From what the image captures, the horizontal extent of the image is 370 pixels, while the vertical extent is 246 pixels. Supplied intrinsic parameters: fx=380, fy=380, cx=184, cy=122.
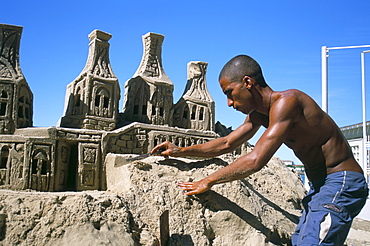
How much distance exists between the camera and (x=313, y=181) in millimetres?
2381

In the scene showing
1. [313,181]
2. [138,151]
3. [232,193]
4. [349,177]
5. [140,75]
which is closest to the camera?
[349,177]

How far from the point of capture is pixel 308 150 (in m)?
2.33

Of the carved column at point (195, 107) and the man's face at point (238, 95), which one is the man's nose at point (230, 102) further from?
the carved column at point (195, 107)

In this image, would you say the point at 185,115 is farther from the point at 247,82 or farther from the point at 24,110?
the point at 247,82

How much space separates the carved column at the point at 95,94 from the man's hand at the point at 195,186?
8.84m

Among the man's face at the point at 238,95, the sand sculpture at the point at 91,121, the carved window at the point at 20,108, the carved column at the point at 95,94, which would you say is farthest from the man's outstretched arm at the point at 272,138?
the carved window at the point at 20,108

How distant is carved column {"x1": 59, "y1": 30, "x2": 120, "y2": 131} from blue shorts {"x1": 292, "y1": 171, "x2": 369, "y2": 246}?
9.79 metres

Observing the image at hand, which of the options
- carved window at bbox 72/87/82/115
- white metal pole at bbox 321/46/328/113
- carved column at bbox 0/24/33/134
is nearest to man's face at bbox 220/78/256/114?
A: white metal pole at bbox 321/46/328/113

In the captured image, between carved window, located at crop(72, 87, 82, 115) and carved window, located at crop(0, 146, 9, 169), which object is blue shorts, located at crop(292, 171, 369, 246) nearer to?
carved window, located at crop(0, 146, 9, 169)

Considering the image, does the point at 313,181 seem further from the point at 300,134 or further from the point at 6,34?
the point at 6,34

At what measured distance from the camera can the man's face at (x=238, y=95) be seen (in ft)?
7.83

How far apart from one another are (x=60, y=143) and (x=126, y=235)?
8504 mm

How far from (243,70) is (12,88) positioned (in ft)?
31.4

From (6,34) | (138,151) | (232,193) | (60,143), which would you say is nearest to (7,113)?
(60,143)
